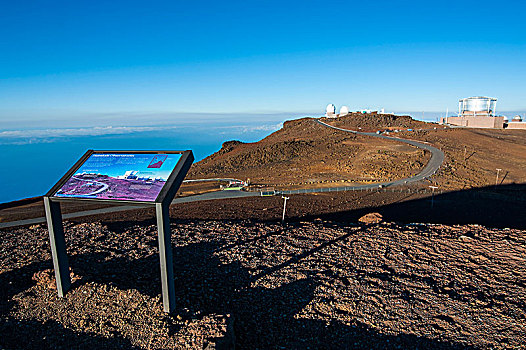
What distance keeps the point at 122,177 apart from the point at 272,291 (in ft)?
14.5

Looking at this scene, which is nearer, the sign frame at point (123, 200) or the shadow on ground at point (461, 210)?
the sign frame at point (123, 200)

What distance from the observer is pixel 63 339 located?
5.40 metres

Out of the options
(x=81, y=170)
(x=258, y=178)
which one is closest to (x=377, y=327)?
(x=81, y=170)

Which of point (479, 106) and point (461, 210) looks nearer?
point (461, 210)

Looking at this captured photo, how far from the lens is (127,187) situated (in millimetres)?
5871

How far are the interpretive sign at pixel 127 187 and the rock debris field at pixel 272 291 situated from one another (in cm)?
81

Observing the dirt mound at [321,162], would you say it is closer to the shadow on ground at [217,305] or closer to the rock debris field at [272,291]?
the rock debris field at [272,291]

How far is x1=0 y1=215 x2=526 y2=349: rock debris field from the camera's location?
577 cm

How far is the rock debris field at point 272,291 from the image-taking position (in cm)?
577

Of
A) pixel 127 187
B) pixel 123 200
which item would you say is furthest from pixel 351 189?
pixel 123 200

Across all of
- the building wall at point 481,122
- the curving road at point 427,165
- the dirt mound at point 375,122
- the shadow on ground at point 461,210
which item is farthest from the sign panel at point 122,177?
the building wall at point 481,122

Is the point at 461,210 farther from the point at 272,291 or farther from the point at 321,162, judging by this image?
the point at 321,162

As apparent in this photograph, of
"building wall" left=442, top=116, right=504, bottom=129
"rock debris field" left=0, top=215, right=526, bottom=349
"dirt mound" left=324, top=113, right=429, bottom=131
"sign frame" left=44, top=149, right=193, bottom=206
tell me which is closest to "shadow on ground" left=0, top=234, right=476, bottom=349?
"rock debris field" left=0, top=215, right=526, bottom=349

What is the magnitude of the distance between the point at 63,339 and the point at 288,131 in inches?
2449
